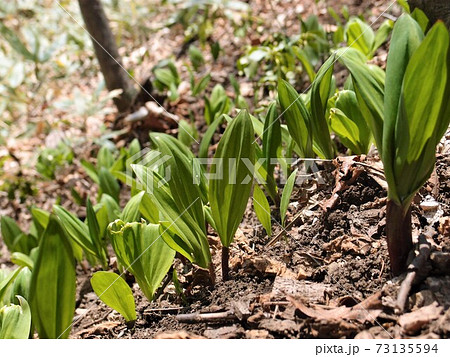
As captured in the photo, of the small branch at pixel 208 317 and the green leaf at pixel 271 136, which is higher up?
the green leaf at pixel 271 136

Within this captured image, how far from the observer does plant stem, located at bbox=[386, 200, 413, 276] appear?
1.08m

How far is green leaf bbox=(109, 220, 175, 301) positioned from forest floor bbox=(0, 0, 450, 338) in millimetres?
84

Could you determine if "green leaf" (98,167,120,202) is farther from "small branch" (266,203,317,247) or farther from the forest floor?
"small branch" (266,203,317,247)

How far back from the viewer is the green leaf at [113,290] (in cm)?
125

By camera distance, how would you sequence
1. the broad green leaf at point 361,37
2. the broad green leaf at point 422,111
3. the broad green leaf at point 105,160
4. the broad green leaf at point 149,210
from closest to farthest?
the broad green leaf at point 422,111, the broad green leaf at point 149,210, the broad green leaf at point 361,37, the broad green leaf at point 105,160

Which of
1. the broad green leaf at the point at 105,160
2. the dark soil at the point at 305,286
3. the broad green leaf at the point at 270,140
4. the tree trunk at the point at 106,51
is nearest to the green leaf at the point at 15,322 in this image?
the dark soil at the point at 305,286

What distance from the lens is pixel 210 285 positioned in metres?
1.39

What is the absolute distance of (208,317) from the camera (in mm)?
1187

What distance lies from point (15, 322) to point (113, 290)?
0.77 ft

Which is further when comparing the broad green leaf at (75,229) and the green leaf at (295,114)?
the broad green leaf at (75,229)

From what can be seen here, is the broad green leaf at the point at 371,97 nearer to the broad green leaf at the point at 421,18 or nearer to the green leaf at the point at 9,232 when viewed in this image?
the broad green leaf at the point at 421,18

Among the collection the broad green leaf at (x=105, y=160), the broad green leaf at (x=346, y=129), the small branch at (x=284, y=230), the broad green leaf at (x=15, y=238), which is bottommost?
the broad green leaf at (x=15, y=238)

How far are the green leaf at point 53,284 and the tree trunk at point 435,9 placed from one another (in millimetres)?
1275

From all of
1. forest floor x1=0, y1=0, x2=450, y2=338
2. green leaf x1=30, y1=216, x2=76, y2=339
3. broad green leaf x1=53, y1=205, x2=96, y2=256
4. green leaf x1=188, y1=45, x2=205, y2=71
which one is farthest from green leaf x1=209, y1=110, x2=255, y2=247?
green leaf x1=188, y1=45, x2=205, y2=71
